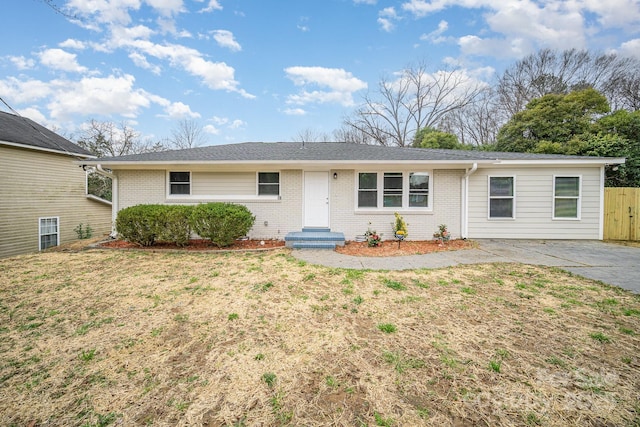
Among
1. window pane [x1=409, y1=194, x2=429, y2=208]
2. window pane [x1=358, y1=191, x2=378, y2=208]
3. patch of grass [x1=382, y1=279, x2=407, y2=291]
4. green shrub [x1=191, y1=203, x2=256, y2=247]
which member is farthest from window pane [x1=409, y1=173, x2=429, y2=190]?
green shrub [x1=191, y1=203, x2=256, y2=247]

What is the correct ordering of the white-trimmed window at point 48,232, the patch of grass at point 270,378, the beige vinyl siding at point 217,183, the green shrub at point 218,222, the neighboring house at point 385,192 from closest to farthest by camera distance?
1. the patch of grass at point 270,378
2. the green shrub at point 218,222
3. the neighboring house at point 385,192
4. the beige vinyl siding at point 217,183
5. the white-trimmed window at point 48,232

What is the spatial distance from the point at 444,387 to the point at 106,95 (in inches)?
892

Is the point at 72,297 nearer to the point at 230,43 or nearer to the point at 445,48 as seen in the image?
the point at 230,43

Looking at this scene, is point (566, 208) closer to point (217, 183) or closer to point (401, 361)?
point (401, 361)

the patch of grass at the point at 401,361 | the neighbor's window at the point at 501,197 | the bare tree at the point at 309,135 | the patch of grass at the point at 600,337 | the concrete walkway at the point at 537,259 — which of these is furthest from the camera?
the bare tree at the point at 309,135

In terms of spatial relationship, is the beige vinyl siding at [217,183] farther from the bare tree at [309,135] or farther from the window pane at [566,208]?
the bare tree at [309,135]

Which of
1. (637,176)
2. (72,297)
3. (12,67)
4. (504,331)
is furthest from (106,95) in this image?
(637,176)

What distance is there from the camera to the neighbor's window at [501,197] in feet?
28.4

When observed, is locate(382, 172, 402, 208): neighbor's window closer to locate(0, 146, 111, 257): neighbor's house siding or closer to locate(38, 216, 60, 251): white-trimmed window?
locate(0, 146, 111, 257): neighbor's house siding

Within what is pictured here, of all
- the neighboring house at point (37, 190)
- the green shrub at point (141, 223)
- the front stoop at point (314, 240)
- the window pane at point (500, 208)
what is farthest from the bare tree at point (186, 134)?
the window pane at point (500, 208)

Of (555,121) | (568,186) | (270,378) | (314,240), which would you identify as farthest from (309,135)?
(270,378)

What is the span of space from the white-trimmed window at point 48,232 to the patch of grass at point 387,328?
47.0ft

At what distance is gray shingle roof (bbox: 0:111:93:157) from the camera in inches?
393

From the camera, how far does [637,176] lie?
10.6 meters
